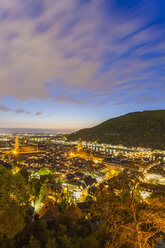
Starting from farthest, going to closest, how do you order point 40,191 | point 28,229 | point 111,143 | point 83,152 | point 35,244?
point 111,143, point 83,152, point 40,191, point 28,229, point 35,244

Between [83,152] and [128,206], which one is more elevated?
[128,206]

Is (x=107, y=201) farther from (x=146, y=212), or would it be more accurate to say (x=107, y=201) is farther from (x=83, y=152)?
(x=83, y=152)

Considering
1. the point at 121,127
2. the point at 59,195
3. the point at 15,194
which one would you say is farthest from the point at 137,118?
the point at 15,194

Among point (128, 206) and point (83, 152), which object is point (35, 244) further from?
point (83, 152)

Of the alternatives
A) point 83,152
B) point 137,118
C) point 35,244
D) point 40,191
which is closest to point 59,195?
point 40,191

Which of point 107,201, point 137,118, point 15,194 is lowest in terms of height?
point 15,194

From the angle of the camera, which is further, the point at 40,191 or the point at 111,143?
the point at 111,143

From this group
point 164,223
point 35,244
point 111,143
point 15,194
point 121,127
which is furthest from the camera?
point 121,127
